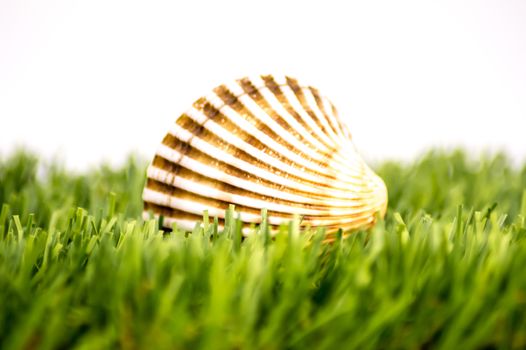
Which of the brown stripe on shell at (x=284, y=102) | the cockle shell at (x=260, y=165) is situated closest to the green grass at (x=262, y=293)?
the cockle shell at (x=260, y=165)

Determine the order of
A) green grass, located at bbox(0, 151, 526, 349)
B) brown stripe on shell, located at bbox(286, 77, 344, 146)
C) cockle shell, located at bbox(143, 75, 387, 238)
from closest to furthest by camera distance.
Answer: green grass, located at bbox(0, 151, 526, 349) → cockle shell, located at bbox(143, 75, 387, 238) → brown stripe on shell, located at bbox(286, 77, 344, 146)

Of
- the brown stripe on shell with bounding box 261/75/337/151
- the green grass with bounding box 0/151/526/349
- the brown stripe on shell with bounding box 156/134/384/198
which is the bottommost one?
the green grass with bounding box 0/151/526/349

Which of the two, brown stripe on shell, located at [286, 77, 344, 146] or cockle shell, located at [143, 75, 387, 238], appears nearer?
cockle shell, located at [143, 75, 387, 238]

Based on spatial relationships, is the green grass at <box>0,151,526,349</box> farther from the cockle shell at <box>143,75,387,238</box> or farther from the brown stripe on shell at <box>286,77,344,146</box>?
the brown stripe on shell at <box>286,77,344,146</box>

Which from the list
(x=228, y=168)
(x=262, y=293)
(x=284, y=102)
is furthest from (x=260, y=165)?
(x=262, y=293)

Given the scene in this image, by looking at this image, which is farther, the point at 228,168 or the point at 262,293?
the point at 228,168

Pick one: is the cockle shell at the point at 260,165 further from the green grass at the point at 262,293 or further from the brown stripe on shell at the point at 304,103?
the green grass at the point at 262,293

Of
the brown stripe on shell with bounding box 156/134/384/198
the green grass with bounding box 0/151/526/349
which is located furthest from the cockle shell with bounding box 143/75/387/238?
the green grass with bounding box 0/151/526/349

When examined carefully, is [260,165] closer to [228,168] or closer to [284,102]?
[228,168]

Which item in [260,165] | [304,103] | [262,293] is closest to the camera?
[262,293]
